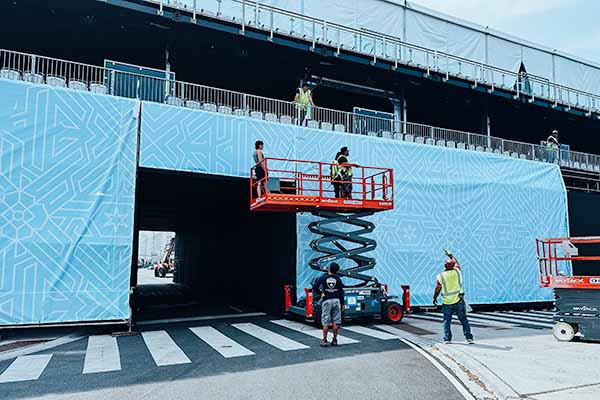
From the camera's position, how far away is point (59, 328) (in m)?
13.0

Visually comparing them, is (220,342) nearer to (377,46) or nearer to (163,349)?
(163,349)

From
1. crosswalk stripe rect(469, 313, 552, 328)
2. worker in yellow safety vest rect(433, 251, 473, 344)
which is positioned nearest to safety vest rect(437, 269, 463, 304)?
worker in yellow safety vest rect(433, 251, 473, 344)

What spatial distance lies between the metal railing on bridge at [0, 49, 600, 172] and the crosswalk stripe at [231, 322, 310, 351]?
788cm

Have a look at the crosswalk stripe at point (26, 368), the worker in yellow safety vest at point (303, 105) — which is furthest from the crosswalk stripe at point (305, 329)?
the worker in yellow safety vest at point (303, 105)

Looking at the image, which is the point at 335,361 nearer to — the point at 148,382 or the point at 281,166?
the point at 148,382

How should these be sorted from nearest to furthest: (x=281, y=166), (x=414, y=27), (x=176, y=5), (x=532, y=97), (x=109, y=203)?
(x=109, y=203) < (x=281, y=166) < (x=176, y=5) < (x=414, y=27) < (x=532, y=97)

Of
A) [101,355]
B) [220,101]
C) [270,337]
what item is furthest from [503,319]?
[220,101]

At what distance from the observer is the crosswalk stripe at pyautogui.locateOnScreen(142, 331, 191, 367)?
8.89 metres

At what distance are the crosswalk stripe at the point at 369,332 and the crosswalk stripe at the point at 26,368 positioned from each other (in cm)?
748

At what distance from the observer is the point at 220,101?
22.0 metres

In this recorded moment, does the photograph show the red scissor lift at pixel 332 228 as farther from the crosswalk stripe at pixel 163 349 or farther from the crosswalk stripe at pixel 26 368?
the crosswalk stripe at pixel 26 368

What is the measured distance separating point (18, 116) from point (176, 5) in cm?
839

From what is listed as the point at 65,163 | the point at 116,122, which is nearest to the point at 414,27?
the point at 116,122

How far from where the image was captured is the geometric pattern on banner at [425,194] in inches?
565
